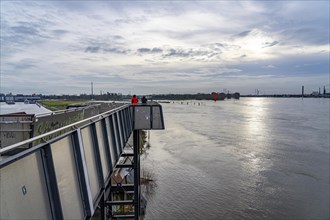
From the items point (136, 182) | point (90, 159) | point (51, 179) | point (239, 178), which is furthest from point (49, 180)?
point (239, 178)

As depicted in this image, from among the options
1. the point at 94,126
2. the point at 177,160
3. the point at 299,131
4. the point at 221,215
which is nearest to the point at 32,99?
the point at 177,160

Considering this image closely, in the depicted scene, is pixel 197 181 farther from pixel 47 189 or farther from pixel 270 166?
pixel 47 189

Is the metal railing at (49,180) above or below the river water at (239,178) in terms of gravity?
above

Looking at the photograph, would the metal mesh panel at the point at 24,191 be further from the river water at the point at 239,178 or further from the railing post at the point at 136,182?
the river water at the point at 239,178

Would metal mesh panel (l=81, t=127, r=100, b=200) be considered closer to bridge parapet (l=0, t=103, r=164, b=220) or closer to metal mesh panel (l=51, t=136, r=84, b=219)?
bridge parapet (l=0, t=103, r=164, b=220)

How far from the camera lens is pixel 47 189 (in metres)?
4.35

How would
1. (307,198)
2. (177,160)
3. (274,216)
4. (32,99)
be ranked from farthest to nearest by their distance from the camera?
(32,99)
(177,160)
(307,198)
(274,216)

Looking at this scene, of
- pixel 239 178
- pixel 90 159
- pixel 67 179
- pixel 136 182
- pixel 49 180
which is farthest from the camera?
pixel 239 178

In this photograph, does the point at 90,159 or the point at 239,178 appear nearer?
the point at 90,159

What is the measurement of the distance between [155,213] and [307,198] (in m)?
13.7

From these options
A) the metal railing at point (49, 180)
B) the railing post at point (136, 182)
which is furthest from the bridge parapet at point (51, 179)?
the railing post at point (136, 182)

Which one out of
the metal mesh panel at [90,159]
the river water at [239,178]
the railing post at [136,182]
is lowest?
the river water at [239,178]

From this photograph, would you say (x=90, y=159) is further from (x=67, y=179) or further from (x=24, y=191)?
(x=24, y=191)

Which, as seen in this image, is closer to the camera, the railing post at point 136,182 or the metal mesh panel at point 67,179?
the metal mesh panel at point 67,179
